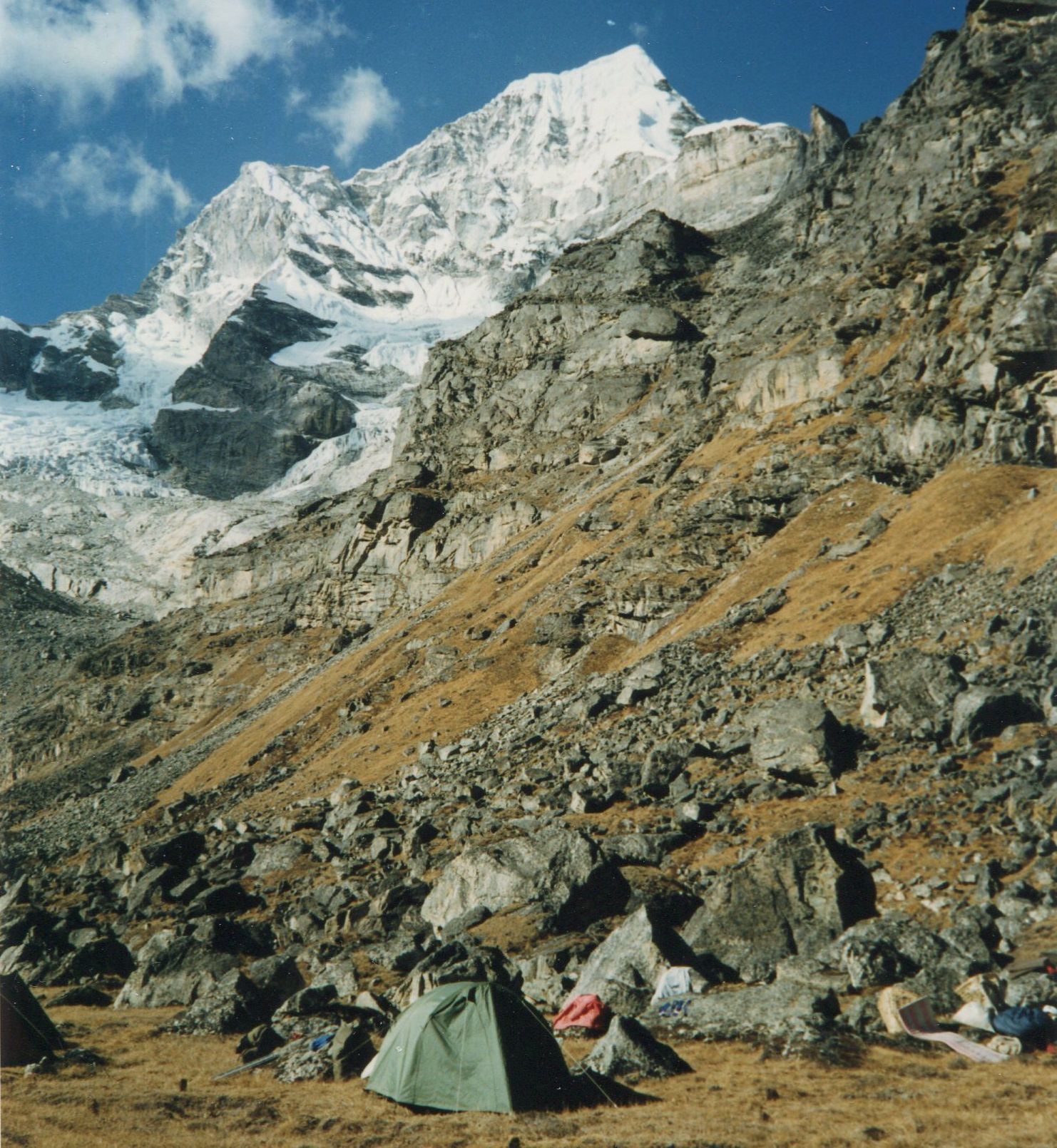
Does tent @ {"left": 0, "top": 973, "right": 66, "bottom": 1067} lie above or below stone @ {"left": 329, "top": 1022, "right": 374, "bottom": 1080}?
above

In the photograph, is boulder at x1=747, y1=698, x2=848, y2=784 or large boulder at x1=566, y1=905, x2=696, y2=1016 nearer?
large boulder at x1=566, y1=905, x2=696, y2=1016

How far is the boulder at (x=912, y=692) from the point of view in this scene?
109 ft

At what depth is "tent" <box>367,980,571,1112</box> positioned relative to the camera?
57.6 feet

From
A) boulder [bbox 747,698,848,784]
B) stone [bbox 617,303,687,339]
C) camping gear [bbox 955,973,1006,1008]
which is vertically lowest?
camping gear [bbox 955,973,1006,1008]

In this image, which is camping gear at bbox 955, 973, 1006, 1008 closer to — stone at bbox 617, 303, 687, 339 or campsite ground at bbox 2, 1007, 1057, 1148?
campsite ground at bbox 2, 1007, 1057, 1148

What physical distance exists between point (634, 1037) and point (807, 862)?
8669 mm

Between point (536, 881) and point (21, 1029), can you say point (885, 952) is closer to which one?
point (536, 881)

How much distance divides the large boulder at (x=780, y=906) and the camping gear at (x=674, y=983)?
1.24m

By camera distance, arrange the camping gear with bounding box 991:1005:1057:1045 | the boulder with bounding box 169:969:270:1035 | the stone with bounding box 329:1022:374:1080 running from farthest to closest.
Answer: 1. the boulder with bounding box 169:969:270:1035
2. the stone with bounding box 329:1022:374:1080
3. the camping gear with bounding box 991:1005:1057:1045

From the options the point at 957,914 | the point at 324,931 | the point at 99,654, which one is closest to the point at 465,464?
the point at 99,654

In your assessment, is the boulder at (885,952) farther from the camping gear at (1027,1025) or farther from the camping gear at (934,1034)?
the camping gear at (1027,1025)

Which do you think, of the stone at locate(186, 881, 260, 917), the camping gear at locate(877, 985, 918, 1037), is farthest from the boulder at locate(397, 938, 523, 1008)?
the stone at locate(186, 881, 260, 917)

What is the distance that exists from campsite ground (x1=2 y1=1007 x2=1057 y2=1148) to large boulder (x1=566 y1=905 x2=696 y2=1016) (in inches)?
102

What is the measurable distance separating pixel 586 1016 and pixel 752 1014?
409cm
